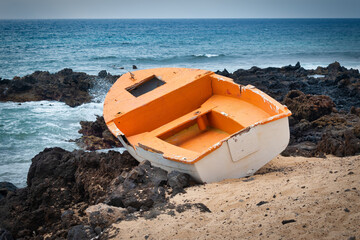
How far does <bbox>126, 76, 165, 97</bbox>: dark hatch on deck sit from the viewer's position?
8.30 m

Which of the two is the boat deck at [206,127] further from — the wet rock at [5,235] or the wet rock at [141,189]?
the wet rock at [5,235]

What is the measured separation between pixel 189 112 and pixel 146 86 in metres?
1.75

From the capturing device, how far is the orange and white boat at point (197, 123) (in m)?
4.94

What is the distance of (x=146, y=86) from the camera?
842 centimetres

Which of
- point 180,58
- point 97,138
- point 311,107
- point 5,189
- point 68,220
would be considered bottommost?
point 5,189

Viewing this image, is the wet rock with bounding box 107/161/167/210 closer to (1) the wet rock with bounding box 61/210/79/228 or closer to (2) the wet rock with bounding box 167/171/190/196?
(2) the wet rock with bounding box 167/171/190/196

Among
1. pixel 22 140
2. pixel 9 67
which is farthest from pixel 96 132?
pixel 9 67

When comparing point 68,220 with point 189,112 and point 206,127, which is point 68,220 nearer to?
point 206,127

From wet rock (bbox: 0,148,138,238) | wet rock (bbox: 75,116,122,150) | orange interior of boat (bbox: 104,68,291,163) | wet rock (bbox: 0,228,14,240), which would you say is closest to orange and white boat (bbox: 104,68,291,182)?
orange interior of boat (bbox: 104,68,291,163)

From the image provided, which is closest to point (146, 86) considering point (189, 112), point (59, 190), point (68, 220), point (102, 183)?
point (189, 112)

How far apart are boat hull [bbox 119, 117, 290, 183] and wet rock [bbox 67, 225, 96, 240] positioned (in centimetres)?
167

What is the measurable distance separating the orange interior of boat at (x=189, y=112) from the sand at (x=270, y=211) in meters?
1.38

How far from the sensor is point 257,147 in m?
5.12

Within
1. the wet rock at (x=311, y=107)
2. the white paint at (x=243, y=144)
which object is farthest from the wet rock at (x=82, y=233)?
the wet rock at (x=311, y=107)
